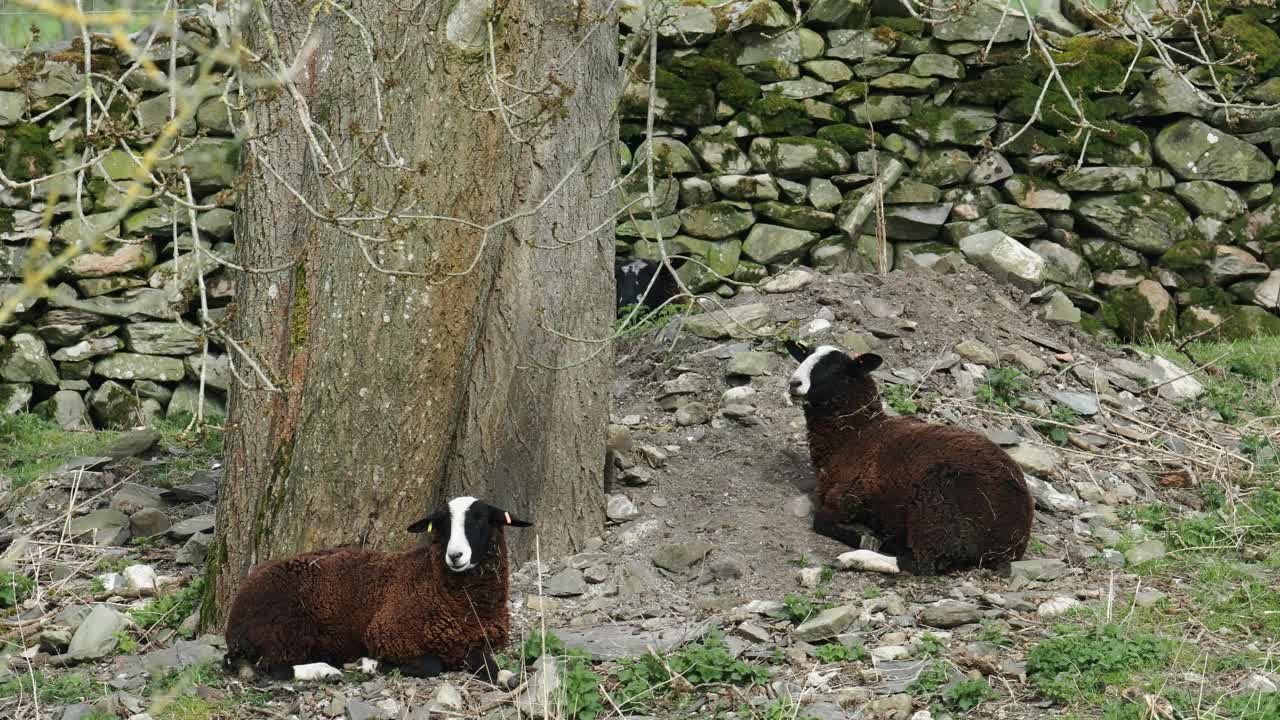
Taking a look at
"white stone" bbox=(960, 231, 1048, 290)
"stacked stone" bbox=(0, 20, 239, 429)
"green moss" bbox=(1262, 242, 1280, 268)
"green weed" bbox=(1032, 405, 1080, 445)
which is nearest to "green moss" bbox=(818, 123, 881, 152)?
"white stone" bbox=(960, 231, 1048, 290)

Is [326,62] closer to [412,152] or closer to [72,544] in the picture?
[412,152]

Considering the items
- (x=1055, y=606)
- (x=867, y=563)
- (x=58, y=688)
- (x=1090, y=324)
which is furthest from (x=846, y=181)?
(x=58, y=688)

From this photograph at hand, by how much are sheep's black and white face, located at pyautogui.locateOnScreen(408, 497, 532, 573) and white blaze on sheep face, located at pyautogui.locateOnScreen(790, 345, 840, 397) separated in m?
2.12

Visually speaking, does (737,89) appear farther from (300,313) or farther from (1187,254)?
(300,313)

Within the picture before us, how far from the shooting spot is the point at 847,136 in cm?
1002

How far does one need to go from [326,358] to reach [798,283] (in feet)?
14.4

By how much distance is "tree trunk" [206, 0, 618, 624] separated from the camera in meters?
5.50

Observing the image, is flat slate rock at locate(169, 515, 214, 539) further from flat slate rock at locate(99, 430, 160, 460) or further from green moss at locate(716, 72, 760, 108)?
green moss at locate(716, 72, 760, 108)

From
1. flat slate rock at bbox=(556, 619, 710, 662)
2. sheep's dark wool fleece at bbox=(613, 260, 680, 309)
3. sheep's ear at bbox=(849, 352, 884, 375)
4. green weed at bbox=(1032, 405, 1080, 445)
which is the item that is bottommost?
flat slate rock at bbox=(556, 619, 710, 662)

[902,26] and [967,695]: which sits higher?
[902,26]

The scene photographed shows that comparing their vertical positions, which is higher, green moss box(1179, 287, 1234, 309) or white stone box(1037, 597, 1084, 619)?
green moss box(1179, 287, 1234, 309)

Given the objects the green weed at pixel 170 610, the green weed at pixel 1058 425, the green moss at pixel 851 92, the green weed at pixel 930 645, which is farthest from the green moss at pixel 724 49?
the green weed at pixel 930 645

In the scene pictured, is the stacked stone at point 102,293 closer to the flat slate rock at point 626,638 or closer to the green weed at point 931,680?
the flat slate rock at point 626,638

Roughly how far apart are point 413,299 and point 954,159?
598 centimetres
